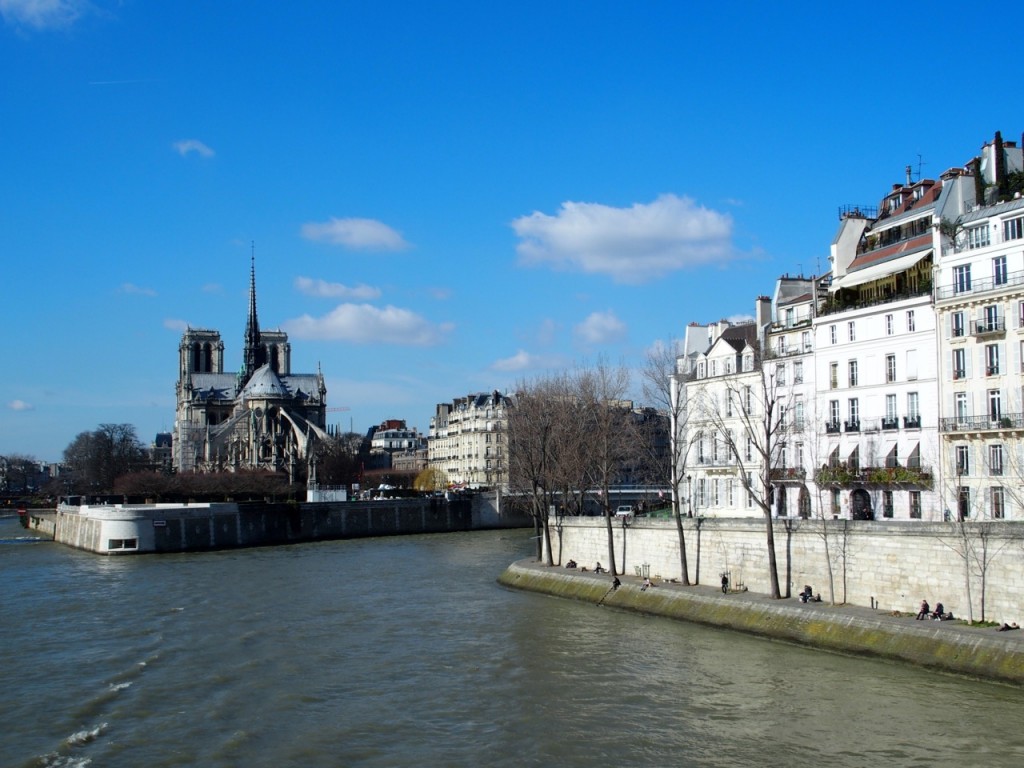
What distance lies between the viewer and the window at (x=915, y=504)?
1527 inches

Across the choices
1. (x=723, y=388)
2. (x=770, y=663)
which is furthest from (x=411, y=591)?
(x=770, y=663)

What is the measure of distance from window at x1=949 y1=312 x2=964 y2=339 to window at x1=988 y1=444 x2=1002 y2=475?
4.10 meters

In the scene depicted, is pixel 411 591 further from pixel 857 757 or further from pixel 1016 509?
pixel 857 757

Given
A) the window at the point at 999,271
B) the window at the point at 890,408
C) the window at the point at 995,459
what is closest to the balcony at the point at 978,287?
the window at the point at 999,271

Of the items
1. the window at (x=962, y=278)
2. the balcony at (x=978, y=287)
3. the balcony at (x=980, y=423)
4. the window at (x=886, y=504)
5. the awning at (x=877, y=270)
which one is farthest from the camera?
the awning at (x=877, y=270)

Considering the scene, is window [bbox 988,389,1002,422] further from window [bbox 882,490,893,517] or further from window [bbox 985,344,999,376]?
window [bbox 882,490,893,517]

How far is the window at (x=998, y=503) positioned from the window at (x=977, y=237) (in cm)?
842

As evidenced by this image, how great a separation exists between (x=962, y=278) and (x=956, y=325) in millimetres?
1659

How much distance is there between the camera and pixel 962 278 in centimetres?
3769

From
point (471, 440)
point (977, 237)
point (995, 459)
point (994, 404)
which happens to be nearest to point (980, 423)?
point (994, 404)

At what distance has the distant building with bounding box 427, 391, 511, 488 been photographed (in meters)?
124

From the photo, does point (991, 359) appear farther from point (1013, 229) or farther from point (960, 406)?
point (1013, 229)

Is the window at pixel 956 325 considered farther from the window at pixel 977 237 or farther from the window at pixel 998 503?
the window at pixel 998 503

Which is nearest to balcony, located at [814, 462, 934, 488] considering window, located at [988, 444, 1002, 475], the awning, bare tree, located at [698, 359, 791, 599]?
bare tree, located at [698, 359, 791, 599]
